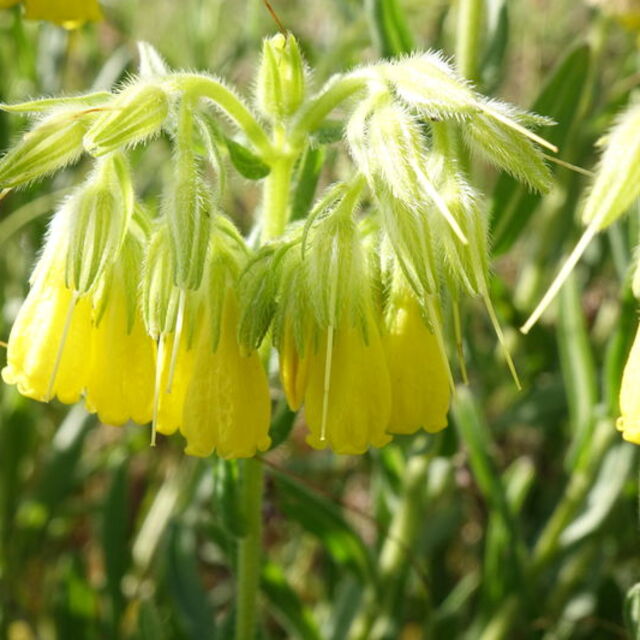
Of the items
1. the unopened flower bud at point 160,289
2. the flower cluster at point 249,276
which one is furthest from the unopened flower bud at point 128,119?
the unopened flower bud at point 160,289

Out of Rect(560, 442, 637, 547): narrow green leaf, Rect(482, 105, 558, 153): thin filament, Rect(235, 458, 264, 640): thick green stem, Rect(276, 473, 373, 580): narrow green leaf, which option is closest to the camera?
Rect(482, 105, 558, 153): thin filament

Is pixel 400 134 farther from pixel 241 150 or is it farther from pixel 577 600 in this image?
pixel 577 600

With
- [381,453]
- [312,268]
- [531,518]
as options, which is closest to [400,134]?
[312,268]

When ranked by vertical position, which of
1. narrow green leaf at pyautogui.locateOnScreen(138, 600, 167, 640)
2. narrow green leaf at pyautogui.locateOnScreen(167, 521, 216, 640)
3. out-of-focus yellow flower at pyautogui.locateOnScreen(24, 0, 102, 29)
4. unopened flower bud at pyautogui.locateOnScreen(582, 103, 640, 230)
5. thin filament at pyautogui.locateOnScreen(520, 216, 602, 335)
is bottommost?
narrow green leaf at pyautogui.locateOnScreen(167, 521, 216, 640)

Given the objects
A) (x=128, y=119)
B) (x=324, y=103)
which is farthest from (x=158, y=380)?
(x=324, y=103)

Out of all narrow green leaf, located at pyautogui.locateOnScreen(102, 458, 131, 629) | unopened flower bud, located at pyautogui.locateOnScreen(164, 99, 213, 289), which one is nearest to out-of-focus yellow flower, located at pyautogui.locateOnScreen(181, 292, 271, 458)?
unopened flower bud, located at pyautogui.locateOnScreen(164, 99, 213, 289)

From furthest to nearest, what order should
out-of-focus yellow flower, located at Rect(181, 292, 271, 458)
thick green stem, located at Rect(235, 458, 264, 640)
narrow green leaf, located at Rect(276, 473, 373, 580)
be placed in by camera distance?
narrow green leaf, located at Rect(276, 473, 373, 580), thick green stem, located at Rect(235, 458, 264, 640), out-of-focus yellow flower, located at Rect(181, 292, 271, 458)

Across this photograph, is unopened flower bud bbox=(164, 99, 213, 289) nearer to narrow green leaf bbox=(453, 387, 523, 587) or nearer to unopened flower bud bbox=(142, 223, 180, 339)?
unopened flower bud bbox=(142, 223, 180, 339)

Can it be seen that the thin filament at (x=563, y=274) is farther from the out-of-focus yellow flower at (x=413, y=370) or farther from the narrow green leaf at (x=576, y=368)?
the narrow green leaf at (x=576, y=368)
